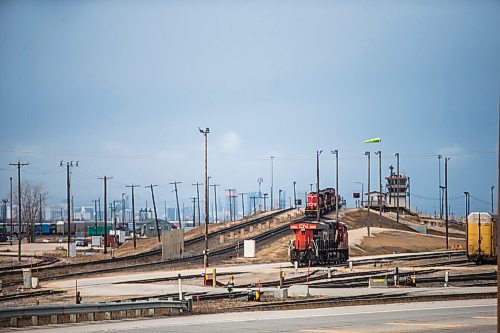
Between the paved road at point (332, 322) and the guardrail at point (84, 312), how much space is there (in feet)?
3.29

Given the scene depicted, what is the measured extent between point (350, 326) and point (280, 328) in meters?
2.31

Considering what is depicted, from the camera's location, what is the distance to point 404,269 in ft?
198

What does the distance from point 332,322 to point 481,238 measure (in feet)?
126

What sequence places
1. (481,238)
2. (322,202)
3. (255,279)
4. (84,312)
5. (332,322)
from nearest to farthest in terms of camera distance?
(332,322), (84,312), (255,279), (481,238), (322,202)

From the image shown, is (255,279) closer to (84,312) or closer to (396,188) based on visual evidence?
(84,312)

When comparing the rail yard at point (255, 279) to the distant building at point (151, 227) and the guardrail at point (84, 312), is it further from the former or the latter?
the distant building at point (151, 227)

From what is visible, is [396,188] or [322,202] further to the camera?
[396,188]

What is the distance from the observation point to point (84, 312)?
2864cm

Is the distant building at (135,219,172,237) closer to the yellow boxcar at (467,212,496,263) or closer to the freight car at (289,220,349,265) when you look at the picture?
the freight car at (289,220,349,265)

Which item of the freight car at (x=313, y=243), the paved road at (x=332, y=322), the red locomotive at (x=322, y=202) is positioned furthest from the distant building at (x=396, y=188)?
the paved road at (x=332, y=322)

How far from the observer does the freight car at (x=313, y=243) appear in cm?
6500

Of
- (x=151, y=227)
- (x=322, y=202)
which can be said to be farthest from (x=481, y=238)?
(x=151, y=227)

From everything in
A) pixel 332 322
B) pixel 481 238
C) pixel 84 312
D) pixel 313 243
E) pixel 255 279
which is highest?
pixel 84 312

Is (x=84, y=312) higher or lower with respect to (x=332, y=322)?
higher
